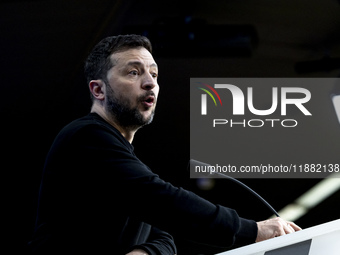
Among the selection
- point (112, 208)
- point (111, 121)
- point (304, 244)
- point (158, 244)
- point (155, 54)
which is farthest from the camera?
point (155, 54)

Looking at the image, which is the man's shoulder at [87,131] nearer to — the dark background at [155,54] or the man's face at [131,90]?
the man's face at [131,90]

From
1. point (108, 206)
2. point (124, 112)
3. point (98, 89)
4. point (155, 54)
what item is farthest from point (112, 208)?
point (155, 54)

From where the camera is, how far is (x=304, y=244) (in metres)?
0.85

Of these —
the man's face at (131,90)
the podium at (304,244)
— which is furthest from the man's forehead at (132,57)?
the podium at (304,244)

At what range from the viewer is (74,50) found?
9.20ft

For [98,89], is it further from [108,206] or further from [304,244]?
[304,244]

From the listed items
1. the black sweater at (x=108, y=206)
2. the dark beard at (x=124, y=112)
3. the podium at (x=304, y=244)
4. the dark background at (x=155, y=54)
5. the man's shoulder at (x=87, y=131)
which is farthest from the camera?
the dark background at (x=155, y=54)

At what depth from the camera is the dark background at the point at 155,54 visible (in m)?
2.44

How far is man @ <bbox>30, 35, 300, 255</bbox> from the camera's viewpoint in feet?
3.17

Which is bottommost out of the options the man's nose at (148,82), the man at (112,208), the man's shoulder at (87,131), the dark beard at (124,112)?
the man at (112,208)

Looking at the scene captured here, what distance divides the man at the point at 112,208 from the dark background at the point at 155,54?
1.40 metres

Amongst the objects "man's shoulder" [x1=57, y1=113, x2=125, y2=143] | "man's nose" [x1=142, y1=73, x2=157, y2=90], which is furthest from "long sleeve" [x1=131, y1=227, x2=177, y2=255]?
"man's nose" [x1=142, y1=73, x2=157, y2=90]

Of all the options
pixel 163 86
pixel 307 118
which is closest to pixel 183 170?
pixel 163 86

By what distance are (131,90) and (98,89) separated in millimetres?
126
